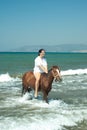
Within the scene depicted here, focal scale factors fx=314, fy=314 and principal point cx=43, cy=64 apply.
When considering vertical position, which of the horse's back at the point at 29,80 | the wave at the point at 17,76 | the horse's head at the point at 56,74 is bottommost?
the wave at the point at 17,76

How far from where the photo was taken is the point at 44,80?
43.2 ft

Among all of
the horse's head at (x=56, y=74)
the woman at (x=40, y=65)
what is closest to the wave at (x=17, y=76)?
the woman at (x=40, y=65)

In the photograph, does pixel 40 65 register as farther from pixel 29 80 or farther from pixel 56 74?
pixel 29 80

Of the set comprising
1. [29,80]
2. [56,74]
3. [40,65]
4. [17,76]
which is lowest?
[17,76]

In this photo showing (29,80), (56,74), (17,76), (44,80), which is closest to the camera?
(56,74)

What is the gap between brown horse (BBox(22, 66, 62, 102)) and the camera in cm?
1259

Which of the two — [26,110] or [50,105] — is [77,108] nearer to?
[50,105]

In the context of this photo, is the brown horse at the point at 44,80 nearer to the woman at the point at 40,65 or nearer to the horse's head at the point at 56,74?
the horse's head at the point at 56,74

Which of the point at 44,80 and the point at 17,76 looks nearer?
the point at 44,80

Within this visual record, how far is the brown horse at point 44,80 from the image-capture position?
1259 centimetres

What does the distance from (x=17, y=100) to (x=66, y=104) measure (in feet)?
7.73

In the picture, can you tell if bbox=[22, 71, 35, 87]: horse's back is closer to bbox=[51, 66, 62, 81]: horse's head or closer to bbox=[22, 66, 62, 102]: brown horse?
bbox=[22, 66, 62, 102]: brown horse

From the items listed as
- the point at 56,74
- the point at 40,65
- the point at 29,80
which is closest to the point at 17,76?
the point at 29,80

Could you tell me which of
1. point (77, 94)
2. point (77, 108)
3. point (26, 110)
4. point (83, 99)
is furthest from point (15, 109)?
point (77, 94)
